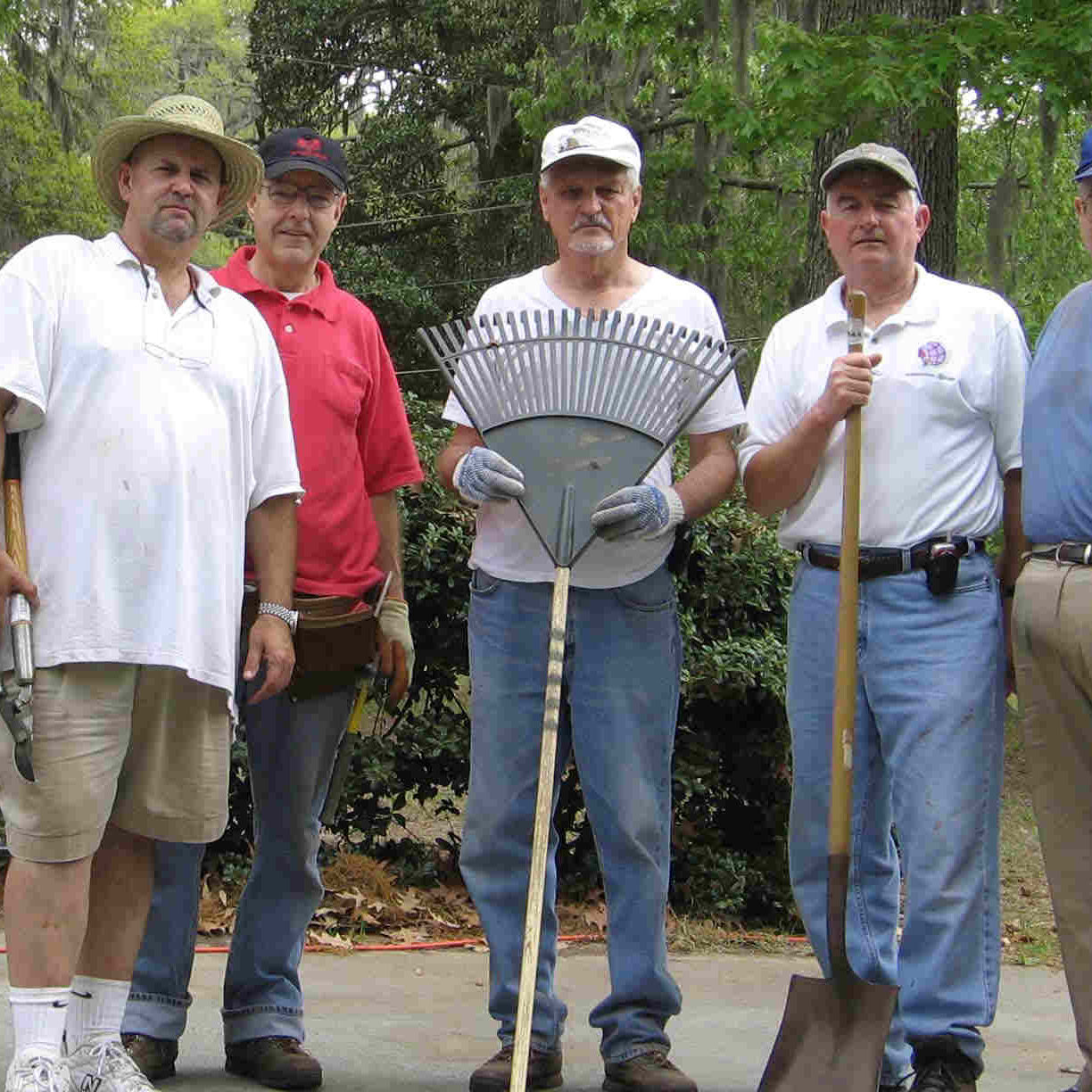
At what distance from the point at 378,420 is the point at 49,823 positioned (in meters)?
1.46

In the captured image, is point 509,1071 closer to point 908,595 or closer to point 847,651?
point 847,651

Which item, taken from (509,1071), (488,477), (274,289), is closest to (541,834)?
(509,1071)

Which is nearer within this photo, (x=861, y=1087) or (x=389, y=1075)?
(x=861, y=1087)

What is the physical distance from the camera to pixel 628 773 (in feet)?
13.6

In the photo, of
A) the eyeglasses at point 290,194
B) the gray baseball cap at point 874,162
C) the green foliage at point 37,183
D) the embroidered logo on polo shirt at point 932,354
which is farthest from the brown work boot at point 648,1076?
the green foliage at point 37,183

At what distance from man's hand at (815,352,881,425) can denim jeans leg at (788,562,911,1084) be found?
1.41 feet

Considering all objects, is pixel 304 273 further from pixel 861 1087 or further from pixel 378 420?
pixel 861 1087

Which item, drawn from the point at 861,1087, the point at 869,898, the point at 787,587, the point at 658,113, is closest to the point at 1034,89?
the point at 787,587

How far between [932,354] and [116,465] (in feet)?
6.30

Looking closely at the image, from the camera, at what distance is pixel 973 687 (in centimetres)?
393

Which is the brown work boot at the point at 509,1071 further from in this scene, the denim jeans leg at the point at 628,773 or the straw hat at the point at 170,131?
Result: the straw hat at the point at 170,131

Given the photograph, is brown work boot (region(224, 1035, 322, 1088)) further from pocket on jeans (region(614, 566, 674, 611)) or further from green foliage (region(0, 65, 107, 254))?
green foliage (region(0, 65, 107, 254))

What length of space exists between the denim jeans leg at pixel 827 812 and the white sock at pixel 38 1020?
1.77m

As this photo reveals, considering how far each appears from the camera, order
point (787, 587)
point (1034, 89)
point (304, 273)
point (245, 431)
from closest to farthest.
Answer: point (245, 431) < point (304, 273) < point (787, 587) < point (1034, 89)
